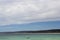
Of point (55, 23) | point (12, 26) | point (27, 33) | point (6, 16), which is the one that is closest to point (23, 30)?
point (27, 33)

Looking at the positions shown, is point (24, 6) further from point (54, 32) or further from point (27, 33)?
point (54, 32)

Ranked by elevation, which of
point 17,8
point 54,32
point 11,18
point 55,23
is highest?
point 17,8

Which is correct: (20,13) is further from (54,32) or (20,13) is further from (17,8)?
(54,32)

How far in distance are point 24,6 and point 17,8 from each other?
0.27 metres

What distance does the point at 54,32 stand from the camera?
4.04 m

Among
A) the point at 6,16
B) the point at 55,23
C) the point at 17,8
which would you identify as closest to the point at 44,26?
the point at 55,23

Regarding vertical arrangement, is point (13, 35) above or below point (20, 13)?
below

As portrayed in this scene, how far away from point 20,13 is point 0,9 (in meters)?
0.64

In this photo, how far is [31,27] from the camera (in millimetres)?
4195

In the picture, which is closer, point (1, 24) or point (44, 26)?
point (44, 26)

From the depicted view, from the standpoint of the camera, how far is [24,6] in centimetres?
396

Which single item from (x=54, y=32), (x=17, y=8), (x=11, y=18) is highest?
(x=17, y=8)

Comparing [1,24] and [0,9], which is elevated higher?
[0,9]

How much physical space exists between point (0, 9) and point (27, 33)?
1.12 metres
